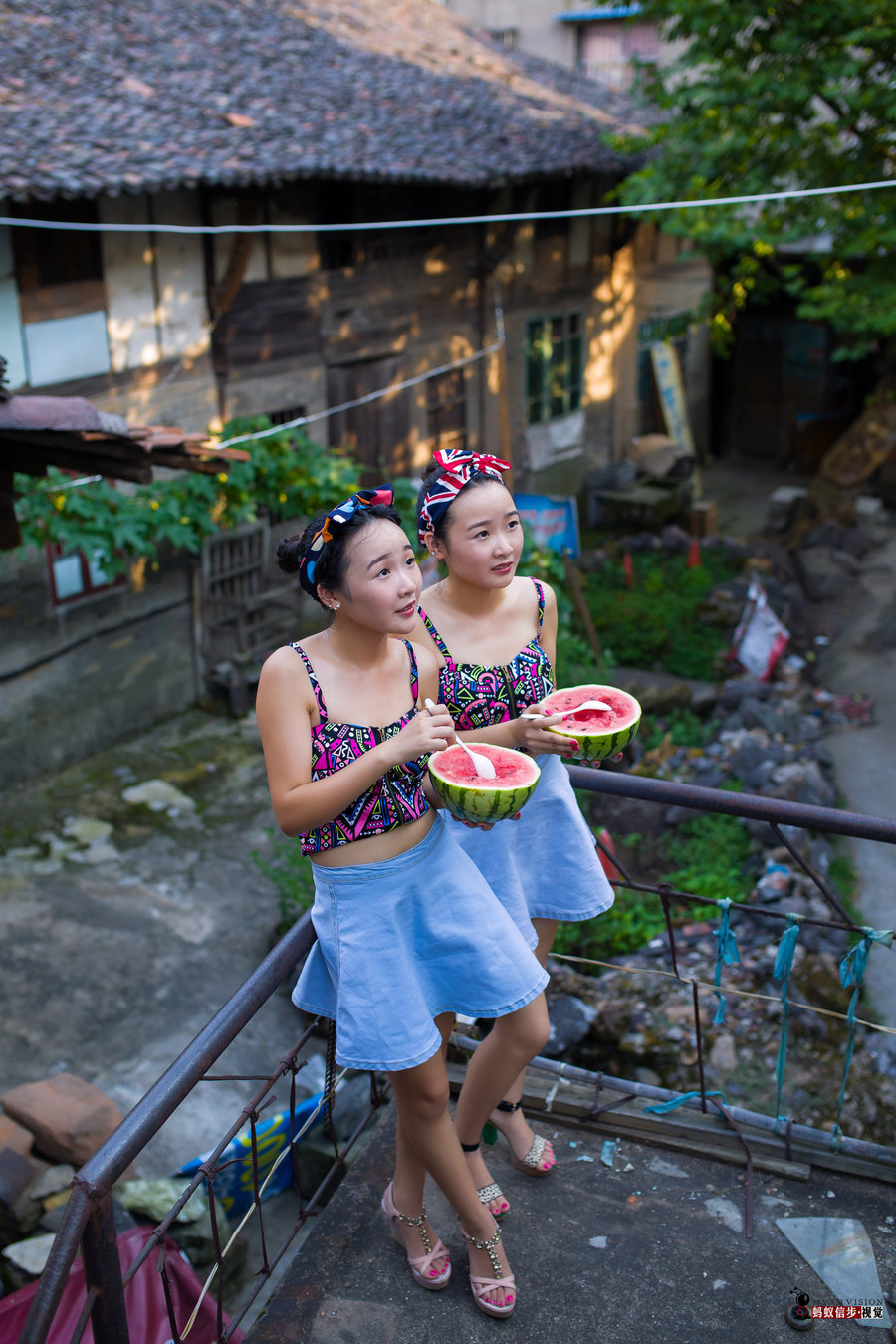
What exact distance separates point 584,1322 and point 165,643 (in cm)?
864

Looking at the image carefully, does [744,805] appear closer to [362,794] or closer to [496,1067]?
→ [496,1067]

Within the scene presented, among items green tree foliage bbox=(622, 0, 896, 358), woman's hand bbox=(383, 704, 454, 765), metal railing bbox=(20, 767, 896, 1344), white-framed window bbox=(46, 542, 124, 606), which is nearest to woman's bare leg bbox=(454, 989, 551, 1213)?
metal railing bbox=(20, 767, 896, 1344)

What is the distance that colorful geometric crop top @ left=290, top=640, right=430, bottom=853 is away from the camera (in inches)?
95.0

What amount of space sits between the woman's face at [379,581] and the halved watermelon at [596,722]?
48 centimetres

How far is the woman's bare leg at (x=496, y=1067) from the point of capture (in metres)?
2.66

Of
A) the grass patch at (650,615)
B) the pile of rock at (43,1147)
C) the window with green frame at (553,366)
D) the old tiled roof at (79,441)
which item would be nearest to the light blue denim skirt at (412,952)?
the old tiled roof at (79,441)

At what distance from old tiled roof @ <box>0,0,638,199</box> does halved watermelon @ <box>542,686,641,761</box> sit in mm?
6342

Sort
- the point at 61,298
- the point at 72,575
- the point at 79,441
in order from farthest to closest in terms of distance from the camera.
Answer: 1. the point at 72,575
2. the point at 61,298
3. the point at 79,441

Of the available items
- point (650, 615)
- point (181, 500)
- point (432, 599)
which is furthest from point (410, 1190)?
point (650, 615)

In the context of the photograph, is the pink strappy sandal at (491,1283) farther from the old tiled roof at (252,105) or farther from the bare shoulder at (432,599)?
the old tiled roof at (252,105)

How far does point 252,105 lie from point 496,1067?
10030mm

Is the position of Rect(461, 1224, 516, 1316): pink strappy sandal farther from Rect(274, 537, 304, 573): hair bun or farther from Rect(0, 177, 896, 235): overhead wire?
Rect(0, 177, 896, 235): overhead wire

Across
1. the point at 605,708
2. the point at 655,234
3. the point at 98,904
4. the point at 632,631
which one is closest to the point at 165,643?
the point at 98,904

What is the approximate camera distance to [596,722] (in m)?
2.74
